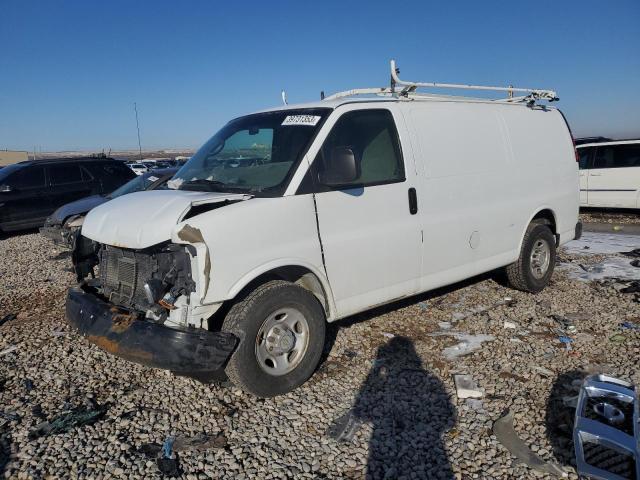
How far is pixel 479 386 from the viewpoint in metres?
3.82

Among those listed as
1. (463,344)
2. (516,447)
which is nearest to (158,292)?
(516,447)

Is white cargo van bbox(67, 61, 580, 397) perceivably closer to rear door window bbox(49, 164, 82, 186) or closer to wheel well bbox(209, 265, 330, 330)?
wheel well bbox(209, 265, 330, 330)

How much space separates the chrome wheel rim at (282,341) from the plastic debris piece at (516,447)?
4.94 ft

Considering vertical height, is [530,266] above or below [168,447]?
above

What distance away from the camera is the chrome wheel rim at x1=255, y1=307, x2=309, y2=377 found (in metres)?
3.60

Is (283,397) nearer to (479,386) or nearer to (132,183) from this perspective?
(479,386)

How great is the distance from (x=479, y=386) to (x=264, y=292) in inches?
73.7

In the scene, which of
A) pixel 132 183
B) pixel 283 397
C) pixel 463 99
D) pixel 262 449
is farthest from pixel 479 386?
pixel 132 183

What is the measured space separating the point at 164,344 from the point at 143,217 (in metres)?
0.93

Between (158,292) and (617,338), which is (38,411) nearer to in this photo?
(158,292)

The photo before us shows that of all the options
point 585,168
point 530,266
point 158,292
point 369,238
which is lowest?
point 530,266

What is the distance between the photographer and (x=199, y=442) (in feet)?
10.6

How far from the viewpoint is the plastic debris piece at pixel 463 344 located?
14.6 ft

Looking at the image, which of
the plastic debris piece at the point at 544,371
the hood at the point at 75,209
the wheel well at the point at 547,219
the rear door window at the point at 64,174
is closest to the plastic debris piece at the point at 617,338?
the plastic debris piece at the point at 544,371
